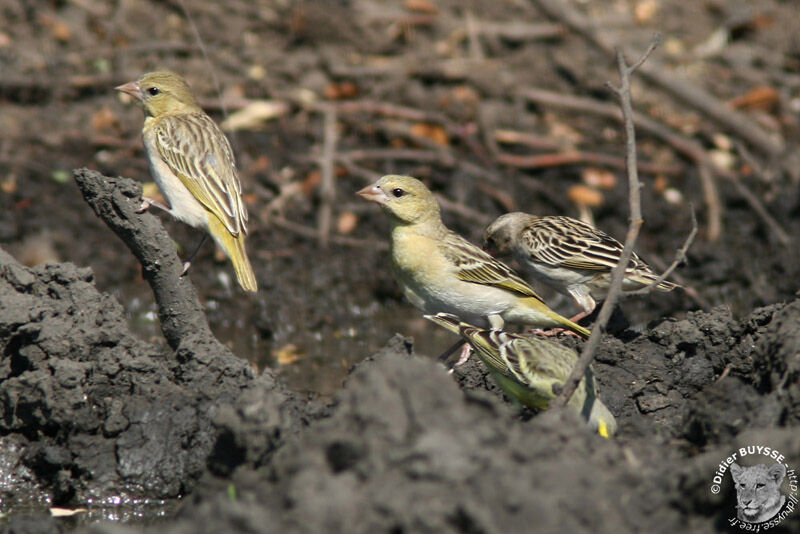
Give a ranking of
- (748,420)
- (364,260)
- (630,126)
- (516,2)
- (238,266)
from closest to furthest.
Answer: (748,420), (630,126), (238,266), (364,260), (516,2)

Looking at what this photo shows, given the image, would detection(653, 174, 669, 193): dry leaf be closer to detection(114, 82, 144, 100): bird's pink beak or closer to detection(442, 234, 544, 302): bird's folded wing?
detection(442, 234, 544, 302): bird's folded wing

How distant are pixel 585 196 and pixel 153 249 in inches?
224

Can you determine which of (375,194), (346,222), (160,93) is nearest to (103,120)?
(346,222)

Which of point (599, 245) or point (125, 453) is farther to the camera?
point (599, 245)

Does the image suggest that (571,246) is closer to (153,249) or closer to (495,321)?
(495,321)

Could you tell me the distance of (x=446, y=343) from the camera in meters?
8.31

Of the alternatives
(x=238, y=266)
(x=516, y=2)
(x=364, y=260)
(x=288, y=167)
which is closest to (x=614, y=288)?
(x=238, y=266)

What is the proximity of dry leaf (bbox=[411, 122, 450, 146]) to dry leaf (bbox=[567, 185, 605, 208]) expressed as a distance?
4.92 ft

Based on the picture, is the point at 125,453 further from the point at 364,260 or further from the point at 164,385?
the point at 364,260

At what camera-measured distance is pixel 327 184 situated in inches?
392

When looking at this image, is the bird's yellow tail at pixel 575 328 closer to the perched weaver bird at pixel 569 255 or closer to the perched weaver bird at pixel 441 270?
the perched weaver bird at pixel 441 270

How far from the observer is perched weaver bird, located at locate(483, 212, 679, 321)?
679cm

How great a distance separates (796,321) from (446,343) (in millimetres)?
3920

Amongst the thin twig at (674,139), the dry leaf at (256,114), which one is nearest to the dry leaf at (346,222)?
the dry leaf at (256,114)
